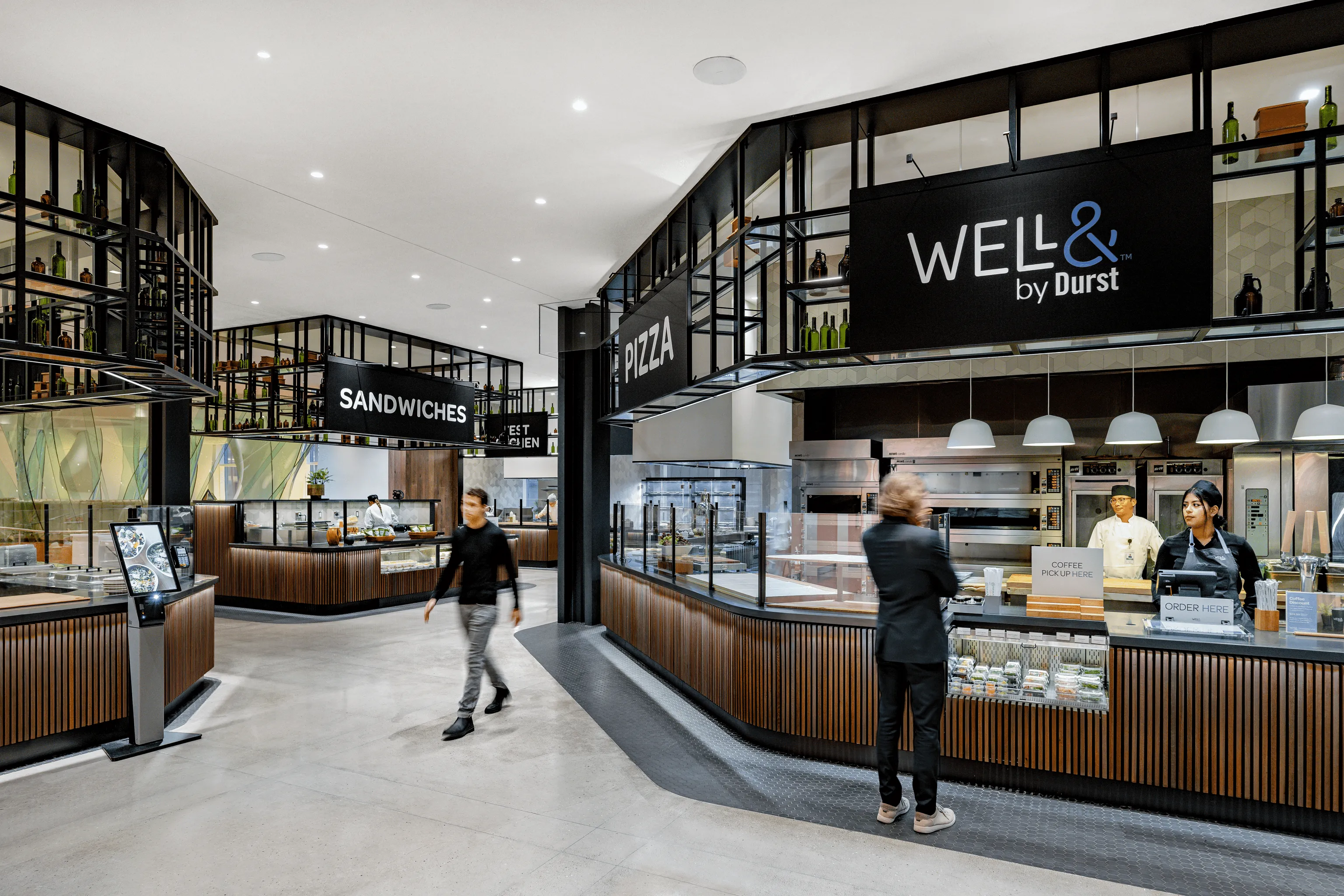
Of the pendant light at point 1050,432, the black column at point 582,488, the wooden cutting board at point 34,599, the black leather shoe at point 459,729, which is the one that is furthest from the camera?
the black column at point 582,488

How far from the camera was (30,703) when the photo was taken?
14.5 ft

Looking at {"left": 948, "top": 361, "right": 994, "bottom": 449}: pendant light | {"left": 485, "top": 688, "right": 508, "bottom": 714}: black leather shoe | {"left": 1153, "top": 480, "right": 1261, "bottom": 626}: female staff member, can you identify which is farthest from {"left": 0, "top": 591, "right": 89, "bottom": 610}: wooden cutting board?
{"left": 1153, "top": 480, "right": 1261, "bottom": 626}: female staff member

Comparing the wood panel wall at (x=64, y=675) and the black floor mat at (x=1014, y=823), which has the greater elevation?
the wood panel wall at (x=64, y=675)

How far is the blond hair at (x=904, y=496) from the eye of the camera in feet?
11.6

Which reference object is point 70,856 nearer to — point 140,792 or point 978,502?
point 140,792

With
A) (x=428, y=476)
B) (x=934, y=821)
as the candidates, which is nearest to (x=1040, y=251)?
(x=934, y=821)

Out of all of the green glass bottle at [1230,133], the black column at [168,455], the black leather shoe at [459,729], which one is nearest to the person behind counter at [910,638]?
the green glass bottle at [1230,133]

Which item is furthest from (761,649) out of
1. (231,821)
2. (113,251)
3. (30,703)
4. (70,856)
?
(113,251)

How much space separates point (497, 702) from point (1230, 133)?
Result: 561cm

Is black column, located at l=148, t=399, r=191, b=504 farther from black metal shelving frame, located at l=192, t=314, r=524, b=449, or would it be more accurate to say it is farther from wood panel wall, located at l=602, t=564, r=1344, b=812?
wood panel wall, located at l=602, t=564, r=1344, b=812

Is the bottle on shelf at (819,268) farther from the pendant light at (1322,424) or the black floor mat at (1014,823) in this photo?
the pendant light at (1322,424)

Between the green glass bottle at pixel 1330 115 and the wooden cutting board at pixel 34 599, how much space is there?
722cm

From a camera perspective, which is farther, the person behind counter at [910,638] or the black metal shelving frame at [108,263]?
the black metal shelving frame at [108,263]

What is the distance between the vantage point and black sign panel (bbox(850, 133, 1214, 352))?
309 centimetres
